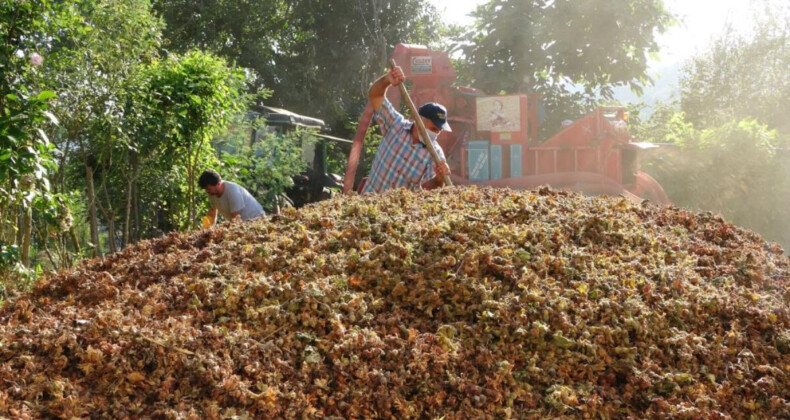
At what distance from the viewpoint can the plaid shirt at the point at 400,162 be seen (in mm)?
5227

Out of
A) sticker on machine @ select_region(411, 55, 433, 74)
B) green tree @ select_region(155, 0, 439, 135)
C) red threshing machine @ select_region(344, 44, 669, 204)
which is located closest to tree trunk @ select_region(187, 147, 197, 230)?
red threshing machine @ select_region(344, 44, 669, 204)

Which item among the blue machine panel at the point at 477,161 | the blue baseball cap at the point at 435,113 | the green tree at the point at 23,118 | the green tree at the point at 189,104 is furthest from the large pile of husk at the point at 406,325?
the blue machine panel at the point at 477,161

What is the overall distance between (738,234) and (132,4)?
4755mm

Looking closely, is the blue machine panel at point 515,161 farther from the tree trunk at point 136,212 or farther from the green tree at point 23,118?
the green tree at point 23,118

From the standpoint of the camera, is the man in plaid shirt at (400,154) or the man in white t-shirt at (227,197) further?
the man in white t-shirt at (227,197)

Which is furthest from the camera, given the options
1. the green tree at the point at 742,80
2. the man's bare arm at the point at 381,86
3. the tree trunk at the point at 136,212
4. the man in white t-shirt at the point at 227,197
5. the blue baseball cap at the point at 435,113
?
the green tree at the point at 742,80

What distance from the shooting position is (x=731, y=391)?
2.48 m

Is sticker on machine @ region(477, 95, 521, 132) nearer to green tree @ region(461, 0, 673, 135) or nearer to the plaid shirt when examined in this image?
the plaid shirt

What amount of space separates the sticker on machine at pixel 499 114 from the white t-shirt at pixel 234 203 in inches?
177

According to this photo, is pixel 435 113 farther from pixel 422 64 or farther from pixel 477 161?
pixel 422 64

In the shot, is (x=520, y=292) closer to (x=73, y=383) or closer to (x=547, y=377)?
(x=547, y=377)

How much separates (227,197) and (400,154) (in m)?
1.47

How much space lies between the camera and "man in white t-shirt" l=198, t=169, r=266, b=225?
5695 millimetres

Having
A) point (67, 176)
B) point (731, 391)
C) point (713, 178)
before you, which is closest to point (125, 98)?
point (67, 176)
